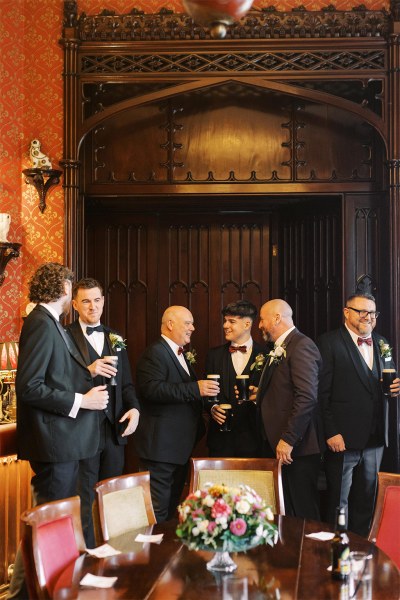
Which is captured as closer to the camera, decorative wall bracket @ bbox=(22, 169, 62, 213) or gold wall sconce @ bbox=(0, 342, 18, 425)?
gold wall sconce @ bbox=(0, 342, 18, 425)

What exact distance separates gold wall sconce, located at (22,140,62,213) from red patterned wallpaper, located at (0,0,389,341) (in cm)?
7

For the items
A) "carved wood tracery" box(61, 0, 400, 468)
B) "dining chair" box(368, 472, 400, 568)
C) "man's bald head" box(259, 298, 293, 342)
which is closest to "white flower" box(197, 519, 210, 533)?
"dining chair" box(368, 472, 400, 568)

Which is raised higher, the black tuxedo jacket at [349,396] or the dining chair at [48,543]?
the black tuxedo jacket at [349,396]

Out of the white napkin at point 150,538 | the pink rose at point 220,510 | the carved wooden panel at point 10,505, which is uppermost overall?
the pink rose at point 220,510

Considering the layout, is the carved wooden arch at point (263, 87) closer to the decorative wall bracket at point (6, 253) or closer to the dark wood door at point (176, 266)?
the decorative wall bracket at point (6, 253)

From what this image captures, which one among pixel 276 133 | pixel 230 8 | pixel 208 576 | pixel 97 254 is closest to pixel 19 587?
pixel 208 576

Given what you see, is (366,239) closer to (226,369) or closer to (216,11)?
(226,369)

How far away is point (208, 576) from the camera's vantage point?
2.70 metres

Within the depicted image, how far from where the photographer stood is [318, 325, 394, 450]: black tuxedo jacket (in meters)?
5.35

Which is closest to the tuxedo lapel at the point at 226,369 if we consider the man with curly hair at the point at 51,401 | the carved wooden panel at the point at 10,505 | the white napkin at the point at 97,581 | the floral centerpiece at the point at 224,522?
Answer: the man with curly hair at the point at 51,401

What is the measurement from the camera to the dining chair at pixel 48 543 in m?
2.78

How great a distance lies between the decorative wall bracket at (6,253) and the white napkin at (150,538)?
125 inches

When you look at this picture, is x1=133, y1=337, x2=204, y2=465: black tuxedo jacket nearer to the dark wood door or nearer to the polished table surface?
the dark wood door

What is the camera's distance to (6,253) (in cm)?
594
